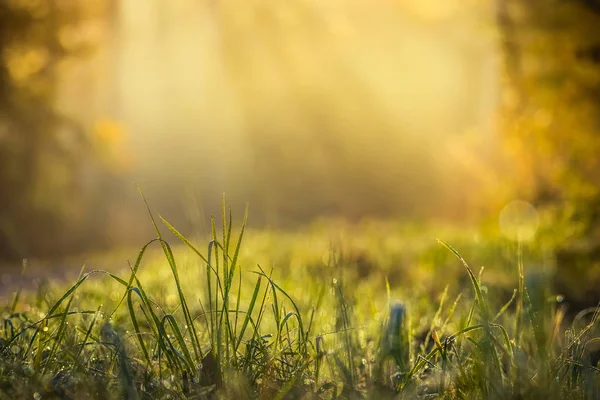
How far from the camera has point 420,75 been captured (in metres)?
20.3

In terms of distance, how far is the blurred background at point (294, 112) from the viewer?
6.43 meters

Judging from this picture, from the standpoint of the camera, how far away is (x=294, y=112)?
20.6m

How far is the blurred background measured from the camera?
643 centimetres

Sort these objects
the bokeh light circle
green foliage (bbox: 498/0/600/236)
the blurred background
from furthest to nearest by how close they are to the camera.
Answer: the bokeh light circle
the blurred background
green foliage (bbox: 498/0/600/236)

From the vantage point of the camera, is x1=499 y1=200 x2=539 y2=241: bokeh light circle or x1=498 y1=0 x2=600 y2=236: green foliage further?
x1=499 y1=200 x2=539 y2=241: bokeh light circle

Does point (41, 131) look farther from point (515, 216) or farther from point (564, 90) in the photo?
point (564, 90)

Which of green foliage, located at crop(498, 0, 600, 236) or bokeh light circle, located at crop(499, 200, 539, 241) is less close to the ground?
green foliage, located at crop(498, 0, 600, 236)

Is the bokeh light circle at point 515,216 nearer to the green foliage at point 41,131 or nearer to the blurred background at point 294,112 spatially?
the blurred background at point 294,112

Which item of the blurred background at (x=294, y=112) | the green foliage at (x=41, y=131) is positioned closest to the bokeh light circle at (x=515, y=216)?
the blurred background at (x=294, y=112)

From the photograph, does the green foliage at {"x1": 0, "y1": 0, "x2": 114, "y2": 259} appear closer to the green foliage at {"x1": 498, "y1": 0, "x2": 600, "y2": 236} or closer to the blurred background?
the blurred background

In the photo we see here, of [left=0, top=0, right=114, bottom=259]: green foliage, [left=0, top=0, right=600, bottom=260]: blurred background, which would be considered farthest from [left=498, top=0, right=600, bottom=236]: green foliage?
[left=0, top=0, right=114, bottom=259]: green foliage

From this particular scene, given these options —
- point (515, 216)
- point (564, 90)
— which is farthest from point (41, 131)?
point (564, 90)

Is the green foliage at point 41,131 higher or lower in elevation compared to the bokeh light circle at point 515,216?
higher

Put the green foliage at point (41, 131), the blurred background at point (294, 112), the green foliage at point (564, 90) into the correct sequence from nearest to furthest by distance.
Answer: the green foliage at point (564, 90), the blurred background at point (294, 112), the green foliage at point (41, 131)
